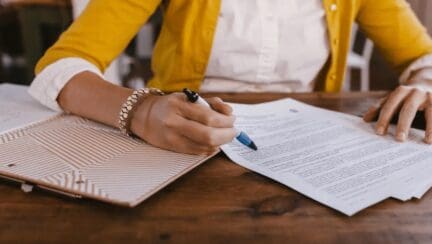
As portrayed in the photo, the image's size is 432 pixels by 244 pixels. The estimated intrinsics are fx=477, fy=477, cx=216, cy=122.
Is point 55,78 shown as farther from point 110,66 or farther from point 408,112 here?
point 110,66

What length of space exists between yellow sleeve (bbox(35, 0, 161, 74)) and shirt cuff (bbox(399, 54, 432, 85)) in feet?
1.92

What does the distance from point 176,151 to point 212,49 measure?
47 cm

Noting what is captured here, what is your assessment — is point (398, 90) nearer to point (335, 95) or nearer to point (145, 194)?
point (335, 95)

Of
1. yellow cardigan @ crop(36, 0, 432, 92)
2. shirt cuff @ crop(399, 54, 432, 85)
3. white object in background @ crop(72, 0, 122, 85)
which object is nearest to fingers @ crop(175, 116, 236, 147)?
yellow cardigan @ crop(36, 0, 432, 92)

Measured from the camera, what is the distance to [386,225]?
1.62ft

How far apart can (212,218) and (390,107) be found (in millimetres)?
432

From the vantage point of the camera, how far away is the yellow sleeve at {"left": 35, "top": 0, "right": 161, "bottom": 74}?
90 centimetres

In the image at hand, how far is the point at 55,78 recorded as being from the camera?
0.83 metres

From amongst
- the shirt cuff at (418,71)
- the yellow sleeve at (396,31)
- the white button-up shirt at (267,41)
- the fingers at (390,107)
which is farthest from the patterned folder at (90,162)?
the yellow sleeve at (396,31)

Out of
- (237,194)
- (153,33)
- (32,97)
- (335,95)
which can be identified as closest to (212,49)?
(335,95)

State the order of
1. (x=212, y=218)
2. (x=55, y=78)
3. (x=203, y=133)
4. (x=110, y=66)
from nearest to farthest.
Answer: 1. (x=212, y=218)
2. (x=203, y=133)
3. (x=55, y=78)
4. (x=110, y=66)

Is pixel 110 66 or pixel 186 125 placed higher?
pixel 186 125

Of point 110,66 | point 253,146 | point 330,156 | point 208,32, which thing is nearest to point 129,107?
point 253,146

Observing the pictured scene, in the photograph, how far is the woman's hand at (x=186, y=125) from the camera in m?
0.62
